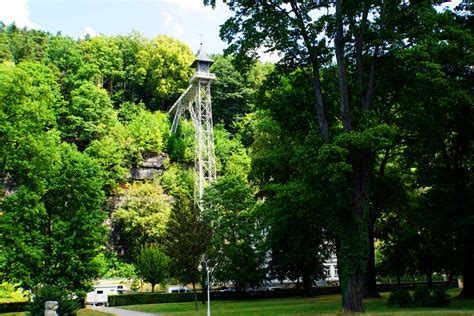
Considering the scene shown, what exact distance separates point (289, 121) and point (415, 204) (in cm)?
1445

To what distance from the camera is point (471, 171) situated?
85.9 ft

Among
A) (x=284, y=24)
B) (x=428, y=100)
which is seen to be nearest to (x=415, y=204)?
(x=428, y=100)

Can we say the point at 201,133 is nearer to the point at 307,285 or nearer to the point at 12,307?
the point at 307,285

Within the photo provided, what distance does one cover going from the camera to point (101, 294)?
120ft

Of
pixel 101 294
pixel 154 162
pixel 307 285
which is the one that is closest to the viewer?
pixel 307 285

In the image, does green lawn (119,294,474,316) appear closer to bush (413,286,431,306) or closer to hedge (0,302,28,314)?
bush (413,286,431,306)

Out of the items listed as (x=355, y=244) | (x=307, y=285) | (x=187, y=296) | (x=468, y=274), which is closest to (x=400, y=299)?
(x=355, y=244)

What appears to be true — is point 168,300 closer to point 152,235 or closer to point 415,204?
point 152,235

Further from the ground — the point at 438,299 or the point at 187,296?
the point at 438,299

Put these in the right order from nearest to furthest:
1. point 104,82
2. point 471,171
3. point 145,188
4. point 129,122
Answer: point 471,171, point 145,188, point 129,122, point 104,82

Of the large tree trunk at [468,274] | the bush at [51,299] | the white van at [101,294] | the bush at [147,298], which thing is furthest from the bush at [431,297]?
the white van at [101,294]

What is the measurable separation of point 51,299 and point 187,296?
17.9 meters

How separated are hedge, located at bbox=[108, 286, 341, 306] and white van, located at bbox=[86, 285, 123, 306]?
74cm

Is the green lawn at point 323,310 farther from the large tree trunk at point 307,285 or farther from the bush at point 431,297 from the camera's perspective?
the large tree trunk at point 307,285
